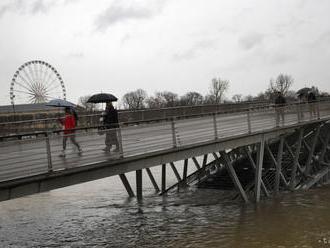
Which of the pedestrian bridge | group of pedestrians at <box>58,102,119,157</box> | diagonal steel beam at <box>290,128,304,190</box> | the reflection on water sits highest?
group of pedestrians at <box>58,102,119,157</box>

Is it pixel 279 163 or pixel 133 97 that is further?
pixel 133 97

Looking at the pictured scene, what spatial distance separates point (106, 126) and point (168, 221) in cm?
573

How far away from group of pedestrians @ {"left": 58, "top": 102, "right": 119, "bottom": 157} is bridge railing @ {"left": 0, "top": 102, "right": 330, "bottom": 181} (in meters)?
0.12

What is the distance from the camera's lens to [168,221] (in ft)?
63.9

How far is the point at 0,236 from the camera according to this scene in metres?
17.5

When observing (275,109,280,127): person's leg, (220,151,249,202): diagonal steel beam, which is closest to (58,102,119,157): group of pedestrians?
(220,151,249,202): diagonal steel beam

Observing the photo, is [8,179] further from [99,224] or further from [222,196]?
[222,196]

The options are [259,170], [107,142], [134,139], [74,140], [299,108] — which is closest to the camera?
[74,140]

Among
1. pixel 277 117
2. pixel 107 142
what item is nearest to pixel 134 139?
pixel 107 142

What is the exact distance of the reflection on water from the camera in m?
16.4

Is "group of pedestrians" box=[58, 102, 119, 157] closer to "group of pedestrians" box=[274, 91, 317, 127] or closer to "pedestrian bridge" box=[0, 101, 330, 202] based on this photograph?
"pedestrian bridge" box=[0, 101, 330, 202]

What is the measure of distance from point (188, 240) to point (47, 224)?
5.77m

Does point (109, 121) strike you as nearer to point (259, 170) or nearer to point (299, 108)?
point (259, 170)

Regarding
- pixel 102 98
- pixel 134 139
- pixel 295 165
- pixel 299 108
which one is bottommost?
pixel 295 165
